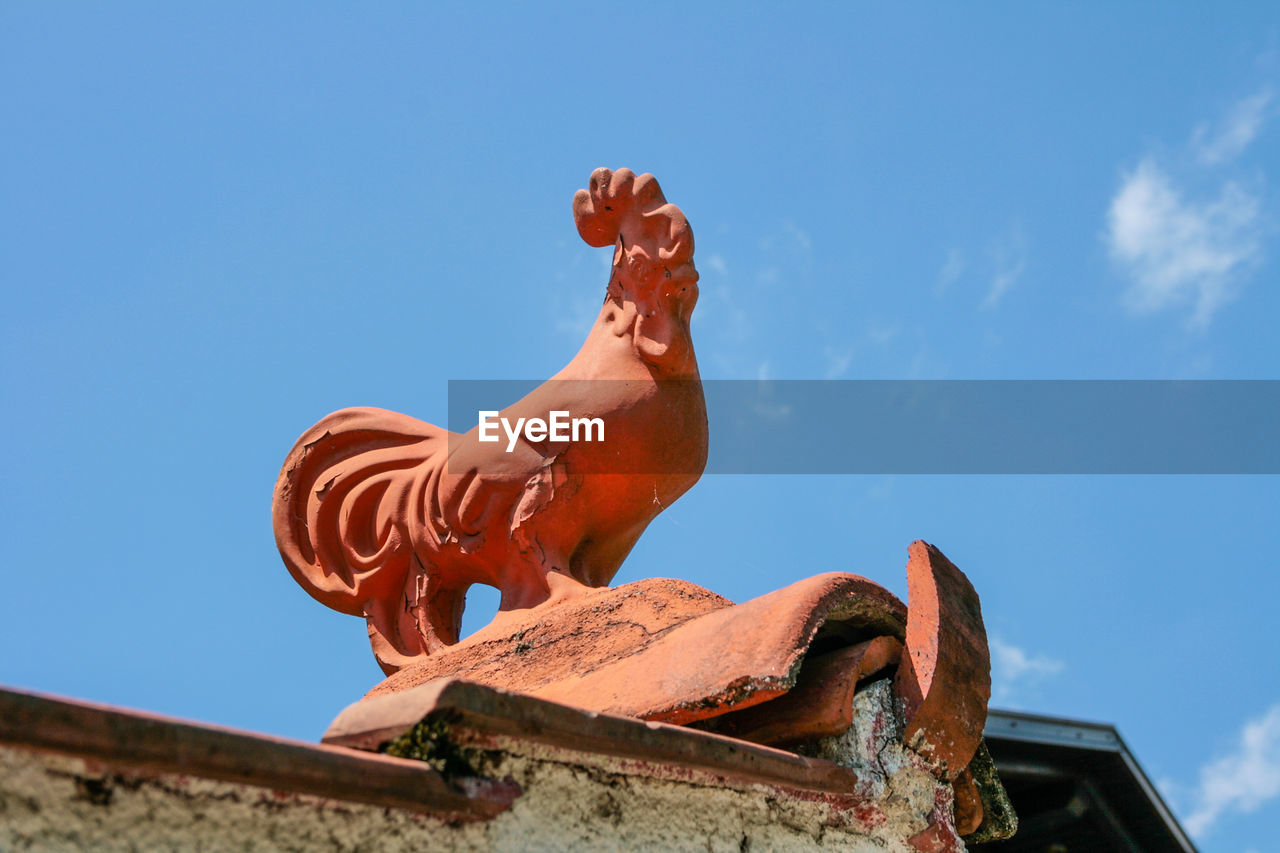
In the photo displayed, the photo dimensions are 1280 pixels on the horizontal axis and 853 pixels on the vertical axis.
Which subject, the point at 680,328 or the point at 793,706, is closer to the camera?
the point at 793,706

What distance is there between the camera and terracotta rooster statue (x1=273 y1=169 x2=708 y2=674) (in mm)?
3395

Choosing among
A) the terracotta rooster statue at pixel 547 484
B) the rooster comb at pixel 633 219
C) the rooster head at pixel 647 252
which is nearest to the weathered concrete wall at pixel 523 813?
the terracotta rooster statue at pixel 547 484

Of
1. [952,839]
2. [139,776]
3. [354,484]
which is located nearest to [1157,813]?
[952,839]

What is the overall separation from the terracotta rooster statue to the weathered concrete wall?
1.17m

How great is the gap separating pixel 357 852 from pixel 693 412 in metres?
2.05

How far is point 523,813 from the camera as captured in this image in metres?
1.85

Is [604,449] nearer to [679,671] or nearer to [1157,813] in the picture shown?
[679,671]

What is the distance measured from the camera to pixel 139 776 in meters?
1.45

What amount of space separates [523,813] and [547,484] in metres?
1.61
